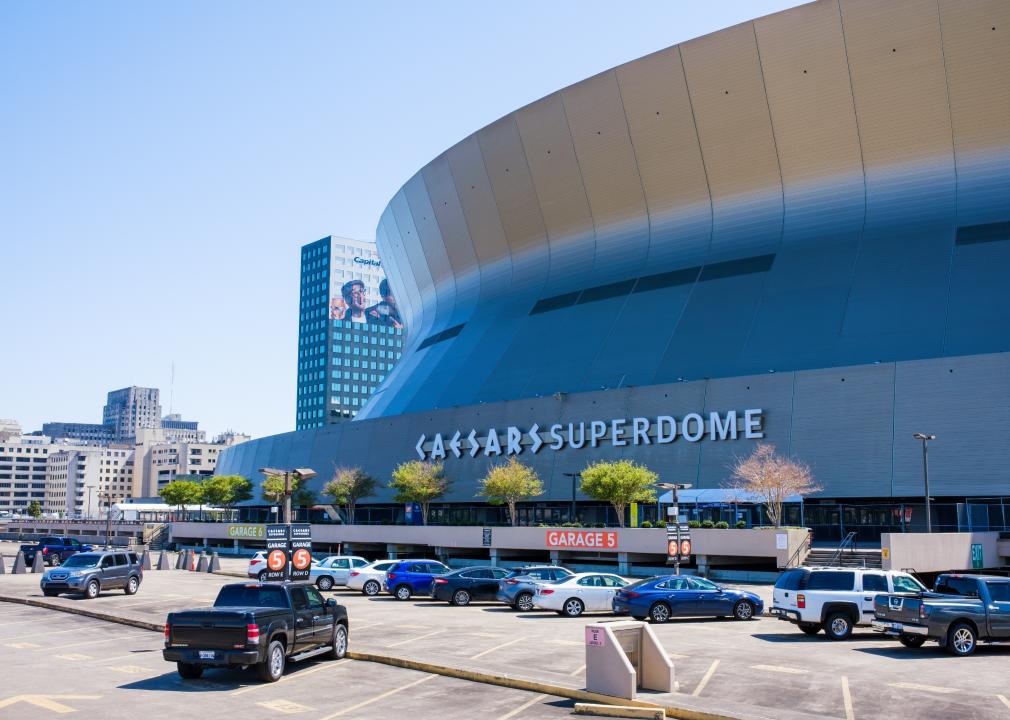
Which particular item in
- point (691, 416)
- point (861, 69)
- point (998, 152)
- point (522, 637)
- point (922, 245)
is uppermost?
point (861, 69)

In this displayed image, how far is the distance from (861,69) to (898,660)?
44.9m

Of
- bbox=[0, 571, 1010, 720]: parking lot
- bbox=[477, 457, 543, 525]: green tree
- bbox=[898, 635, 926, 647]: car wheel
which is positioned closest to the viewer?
bbox=[0, 571, 1010, 720]: parking lot

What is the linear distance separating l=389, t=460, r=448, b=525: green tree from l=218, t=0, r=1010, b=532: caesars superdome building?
1.91 metres

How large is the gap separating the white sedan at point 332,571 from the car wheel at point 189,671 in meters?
21.2

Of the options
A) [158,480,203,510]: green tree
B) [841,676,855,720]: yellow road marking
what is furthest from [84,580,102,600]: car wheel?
[158,480,203,510]: green tree

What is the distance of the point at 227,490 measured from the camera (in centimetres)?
8800

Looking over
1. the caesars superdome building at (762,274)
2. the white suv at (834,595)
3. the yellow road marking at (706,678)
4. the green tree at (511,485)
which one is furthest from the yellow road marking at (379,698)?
the green tree at (511,485)

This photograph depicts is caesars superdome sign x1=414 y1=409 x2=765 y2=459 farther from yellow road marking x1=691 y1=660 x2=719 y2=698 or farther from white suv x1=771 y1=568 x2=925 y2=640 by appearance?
yellow road marking x1=691 y1=660 x2=719 y2=698

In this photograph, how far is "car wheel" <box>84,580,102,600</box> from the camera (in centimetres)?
3621

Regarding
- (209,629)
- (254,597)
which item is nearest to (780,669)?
(254,597)

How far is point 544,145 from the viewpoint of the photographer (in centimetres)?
7256

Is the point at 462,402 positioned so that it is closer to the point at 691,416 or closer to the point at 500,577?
the point at 691,416

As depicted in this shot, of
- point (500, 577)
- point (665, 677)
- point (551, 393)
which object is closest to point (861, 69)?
point (551, 393)

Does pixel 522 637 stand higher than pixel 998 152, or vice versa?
pixel 998 152
